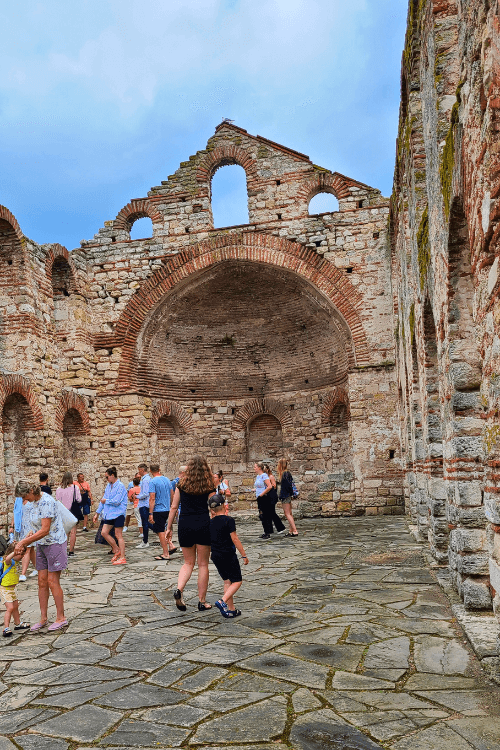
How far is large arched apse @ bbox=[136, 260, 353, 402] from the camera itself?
49.3ft

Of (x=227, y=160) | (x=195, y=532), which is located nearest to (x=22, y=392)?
(x=195, y=532)

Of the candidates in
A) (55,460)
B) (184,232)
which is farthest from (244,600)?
(184,232)

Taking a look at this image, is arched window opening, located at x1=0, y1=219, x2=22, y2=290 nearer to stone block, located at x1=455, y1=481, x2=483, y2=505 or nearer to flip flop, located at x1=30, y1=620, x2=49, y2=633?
flip flop, located at x1=30, y1=620, x2=49, y2=633

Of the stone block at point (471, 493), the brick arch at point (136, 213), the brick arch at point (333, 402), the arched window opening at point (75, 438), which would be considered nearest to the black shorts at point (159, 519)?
the stone block at point (471, 493)

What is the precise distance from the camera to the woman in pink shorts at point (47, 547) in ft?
16.7

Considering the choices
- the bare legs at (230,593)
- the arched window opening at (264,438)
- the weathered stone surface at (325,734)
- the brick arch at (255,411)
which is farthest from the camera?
the arched window opening at (264,438)

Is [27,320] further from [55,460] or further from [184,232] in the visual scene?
[184,232]

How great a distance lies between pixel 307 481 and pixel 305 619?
10.7m

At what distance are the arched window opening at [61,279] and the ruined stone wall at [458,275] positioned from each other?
8708 mm

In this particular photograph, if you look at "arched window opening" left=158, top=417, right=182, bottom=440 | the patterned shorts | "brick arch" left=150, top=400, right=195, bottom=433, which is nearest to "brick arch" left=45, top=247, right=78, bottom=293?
"brick arch" left=150, top=400, right=195, bottom=433

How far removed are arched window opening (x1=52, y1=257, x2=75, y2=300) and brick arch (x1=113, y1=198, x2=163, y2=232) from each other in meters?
1.85

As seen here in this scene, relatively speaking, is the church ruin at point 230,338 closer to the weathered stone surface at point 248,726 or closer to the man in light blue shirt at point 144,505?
the man in light blue shirt at point 144,505

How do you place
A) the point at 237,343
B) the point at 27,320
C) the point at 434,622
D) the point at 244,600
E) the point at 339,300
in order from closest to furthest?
1. the point at 434,622
2. the point at 244,600
3. the point at 27,320
4. the point at 339,300
5. the point at 237,343

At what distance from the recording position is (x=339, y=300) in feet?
46.6
